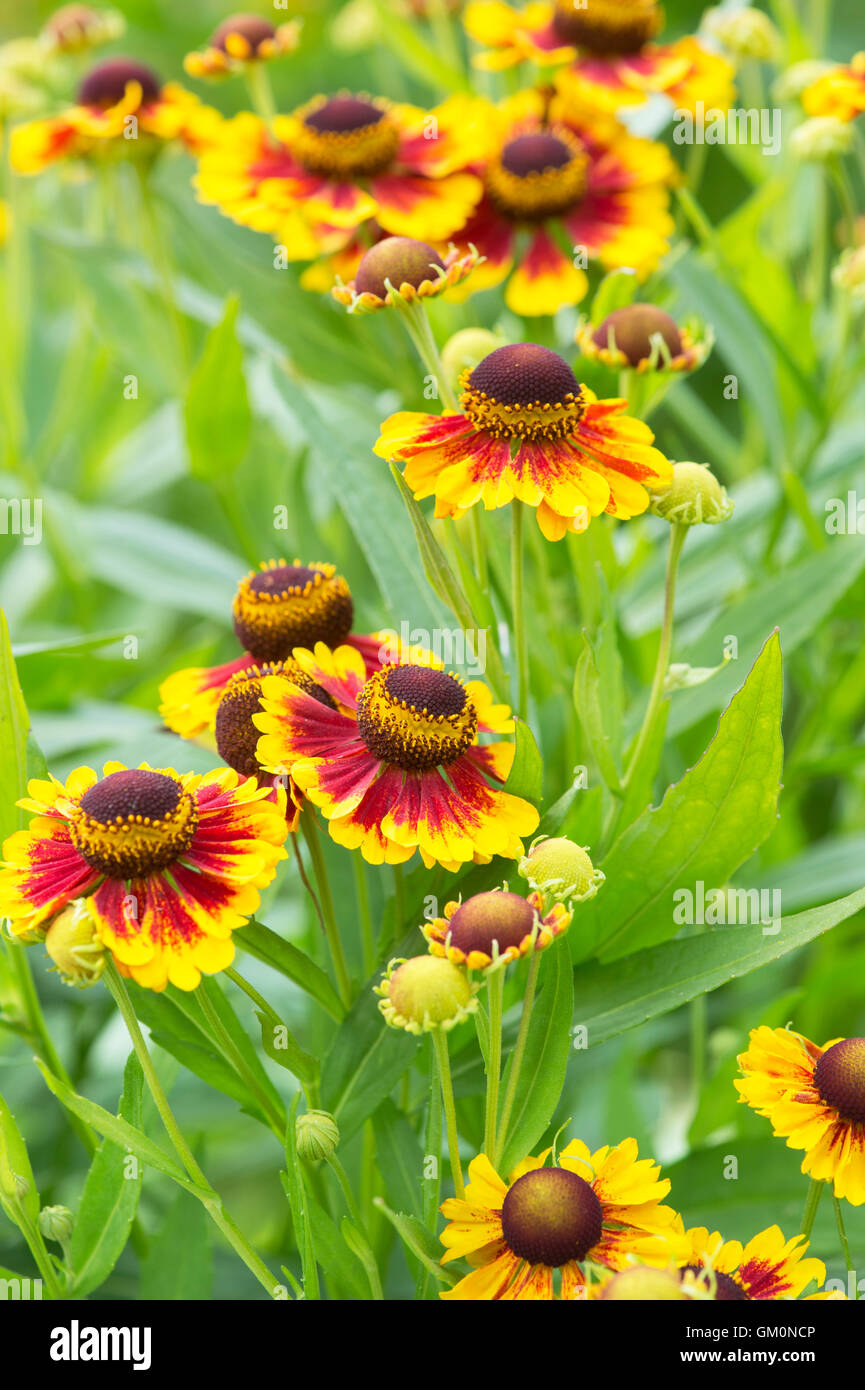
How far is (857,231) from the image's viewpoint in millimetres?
967

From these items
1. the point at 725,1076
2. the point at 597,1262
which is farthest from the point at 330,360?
the point at 597,1262

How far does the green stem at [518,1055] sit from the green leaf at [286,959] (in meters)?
0.09

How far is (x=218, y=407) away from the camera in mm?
832

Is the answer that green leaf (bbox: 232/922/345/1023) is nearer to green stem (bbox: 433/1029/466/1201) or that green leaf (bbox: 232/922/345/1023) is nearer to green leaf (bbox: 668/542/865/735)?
green stem (bbox: 433/1029/466/1201)

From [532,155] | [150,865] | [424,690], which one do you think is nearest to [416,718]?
[424,690]

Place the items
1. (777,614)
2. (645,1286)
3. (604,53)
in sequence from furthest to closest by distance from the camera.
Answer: (604,53), (777,614), (645,1286)

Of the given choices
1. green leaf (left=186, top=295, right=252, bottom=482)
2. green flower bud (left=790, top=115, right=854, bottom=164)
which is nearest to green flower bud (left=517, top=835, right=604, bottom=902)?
green leaf (left=186, top=295, right=252, bottom=482)

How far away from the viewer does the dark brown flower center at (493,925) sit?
448mm

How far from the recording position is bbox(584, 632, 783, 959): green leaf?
0.55 metres

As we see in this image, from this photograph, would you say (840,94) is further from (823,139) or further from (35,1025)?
(35,1025)

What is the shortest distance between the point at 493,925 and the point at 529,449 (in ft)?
0.66

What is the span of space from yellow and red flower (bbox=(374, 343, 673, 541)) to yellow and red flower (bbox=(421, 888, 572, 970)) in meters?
0.15

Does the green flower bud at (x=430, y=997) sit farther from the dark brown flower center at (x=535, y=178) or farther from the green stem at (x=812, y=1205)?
the dark brown flower center at (x=535, y=178)

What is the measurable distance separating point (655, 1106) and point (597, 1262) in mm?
638
